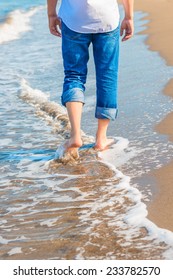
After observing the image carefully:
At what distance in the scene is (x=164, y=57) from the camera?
7898 mm

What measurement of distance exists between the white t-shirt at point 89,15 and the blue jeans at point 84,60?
2.0 inches

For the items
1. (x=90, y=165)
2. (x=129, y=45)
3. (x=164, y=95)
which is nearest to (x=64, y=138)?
(x=90, y=165)

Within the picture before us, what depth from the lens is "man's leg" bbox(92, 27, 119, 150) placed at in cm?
457

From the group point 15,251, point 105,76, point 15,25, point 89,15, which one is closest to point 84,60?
point 105,76

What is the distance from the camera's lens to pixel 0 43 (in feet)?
38.6

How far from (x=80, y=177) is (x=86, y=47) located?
100 centimetres

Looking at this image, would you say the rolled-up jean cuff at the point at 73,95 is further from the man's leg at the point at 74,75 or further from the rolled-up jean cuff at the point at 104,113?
the rolled-up jean cuff at the point at 104,113

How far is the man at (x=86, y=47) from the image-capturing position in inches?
175

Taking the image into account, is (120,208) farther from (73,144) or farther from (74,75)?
(74,75)

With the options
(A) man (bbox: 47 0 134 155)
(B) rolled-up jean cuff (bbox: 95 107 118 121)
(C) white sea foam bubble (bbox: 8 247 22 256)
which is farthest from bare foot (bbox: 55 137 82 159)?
(C) white sea foam bubble (bbox: 8 247 22 256)

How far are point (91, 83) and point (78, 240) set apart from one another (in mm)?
3892

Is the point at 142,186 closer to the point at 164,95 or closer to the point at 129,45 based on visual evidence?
the point at 164,95

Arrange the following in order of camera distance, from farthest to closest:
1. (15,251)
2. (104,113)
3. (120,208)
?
(104,113) → (120,208) → (15,251)

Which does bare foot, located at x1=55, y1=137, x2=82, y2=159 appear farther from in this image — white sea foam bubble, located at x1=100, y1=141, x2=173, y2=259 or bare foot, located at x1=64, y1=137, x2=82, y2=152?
white sea foam bubble, located at x1=100, y1=141, x2=173, y2=259
